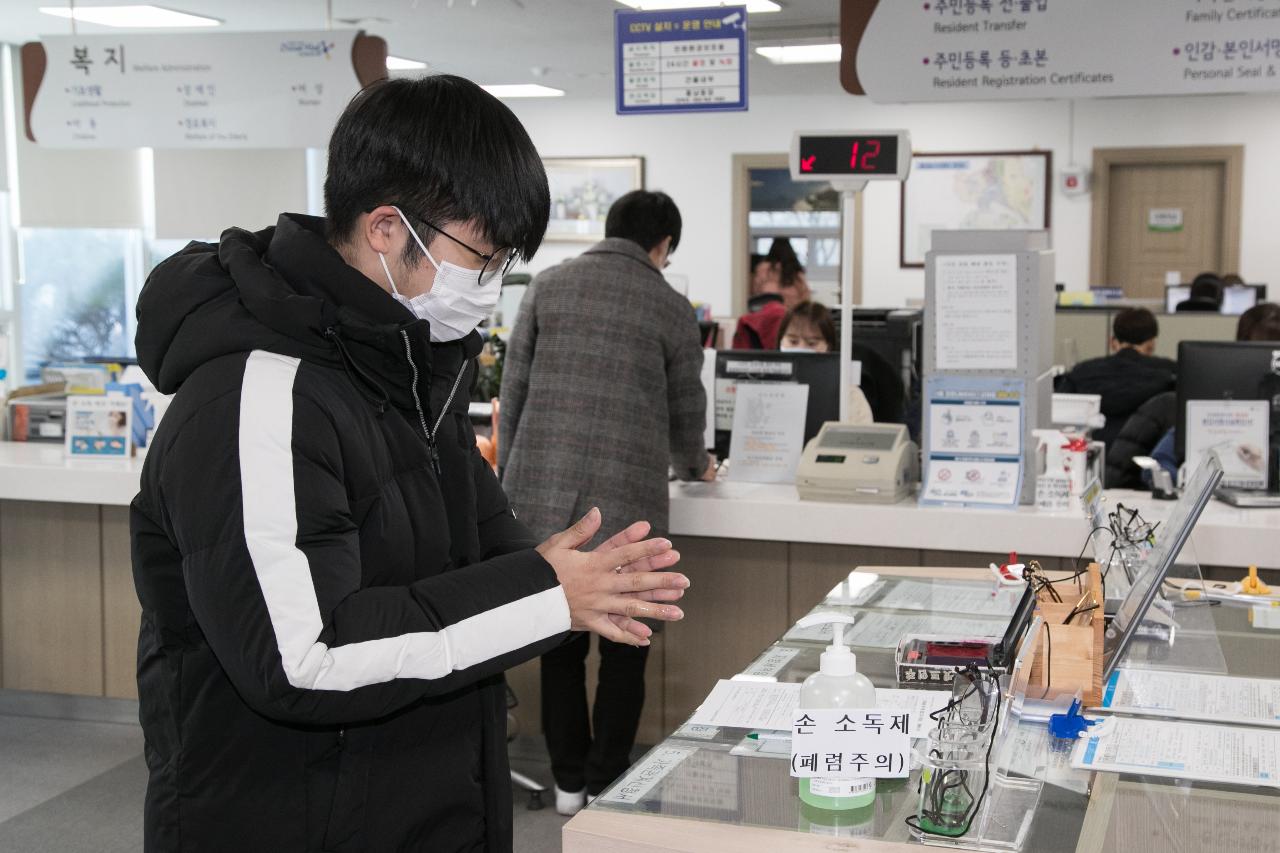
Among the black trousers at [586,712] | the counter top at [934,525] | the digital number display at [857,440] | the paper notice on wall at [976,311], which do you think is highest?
the paper notice on wall at [976,311]

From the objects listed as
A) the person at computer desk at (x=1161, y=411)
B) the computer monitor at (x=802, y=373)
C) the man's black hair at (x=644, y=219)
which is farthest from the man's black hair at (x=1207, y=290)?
the man's black hair at (x=644, y=219)

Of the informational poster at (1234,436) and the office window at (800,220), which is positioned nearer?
the informational poster at (1234,436)

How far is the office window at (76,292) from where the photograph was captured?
30.7ft

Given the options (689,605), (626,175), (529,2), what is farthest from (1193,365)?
(626,175)

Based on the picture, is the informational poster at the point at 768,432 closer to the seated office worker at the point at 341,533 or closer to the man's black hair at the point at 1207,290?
the seated office worker at the point at 341,533

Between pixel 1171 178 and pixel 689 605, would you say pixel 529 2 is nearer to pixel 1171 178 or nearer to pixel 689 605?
A: pixel 689 605

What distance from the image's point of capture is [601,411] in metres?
3.33

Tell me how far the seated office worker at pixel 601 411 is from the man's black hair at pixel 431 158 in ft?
6.30

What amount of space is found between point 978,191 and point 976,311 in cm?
788

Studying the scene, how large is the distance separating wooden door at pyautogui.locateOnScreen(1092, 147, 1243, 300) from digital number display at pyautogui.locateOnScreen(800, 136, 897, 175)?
7585 mm

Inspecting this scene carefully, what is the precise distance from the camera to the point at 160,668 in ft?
4.56

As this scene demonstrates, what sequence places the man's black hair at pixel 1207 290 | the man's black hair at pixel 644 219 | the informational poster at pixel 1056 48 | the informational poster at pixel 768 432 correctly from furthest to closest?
1. the man's black hair at pixel 1207 290
2. the informational poster at pixel 1056 48
3. the informational poster at pixel 768 432
4. the man's black hair at pixel 644 219

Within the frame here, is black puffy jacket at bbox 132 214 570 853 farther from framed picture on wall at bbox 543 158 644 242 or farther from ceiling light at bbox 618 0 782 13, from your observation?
framed picture on wall at bbox 543 158 644 242

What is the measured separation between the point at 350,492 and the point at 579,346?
79.7 inches
